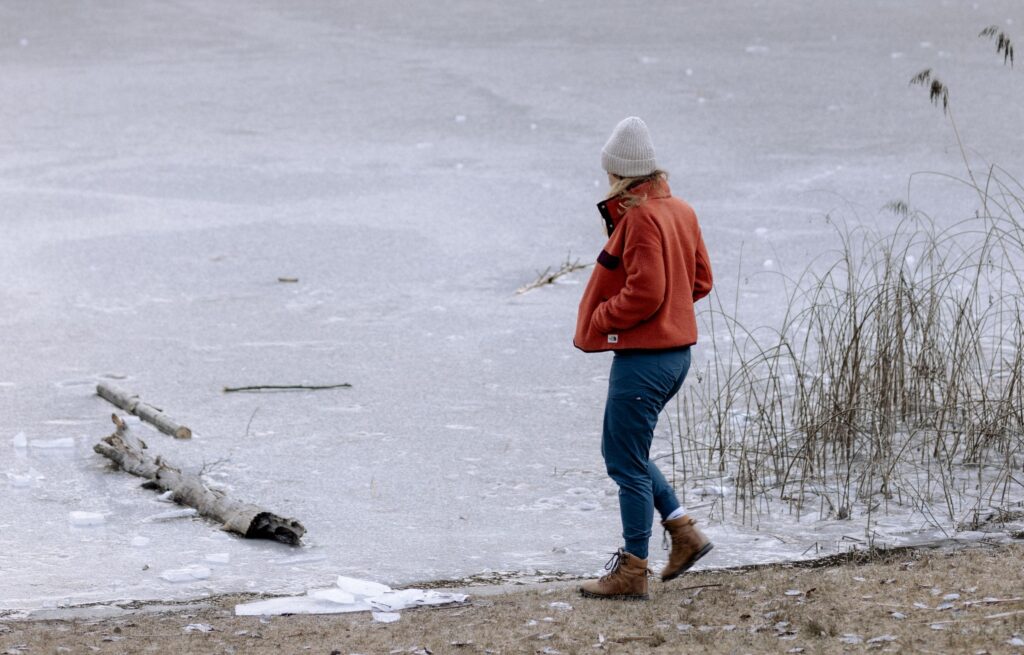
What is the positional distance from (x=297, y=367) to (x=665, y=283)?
326 cm

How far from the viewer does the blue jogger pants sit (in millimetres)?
4219

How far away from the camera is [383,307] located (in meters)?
8.10

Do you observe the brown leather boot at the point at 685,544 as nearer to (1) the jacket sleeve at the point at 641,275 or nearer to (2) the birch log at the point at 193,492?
(1) the jacket sleeve at the point at 641,275

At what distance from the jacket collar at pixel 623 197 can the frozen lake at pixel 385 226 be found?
127 centimetres

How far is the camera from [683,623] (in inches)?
159

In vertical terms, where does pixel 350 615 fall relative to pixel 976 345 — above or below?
below

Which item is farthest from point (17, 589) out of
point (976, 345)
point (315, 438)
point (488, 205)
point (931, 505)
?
point (488, 205)

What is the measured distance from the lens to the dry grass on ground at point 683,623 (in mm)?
3816

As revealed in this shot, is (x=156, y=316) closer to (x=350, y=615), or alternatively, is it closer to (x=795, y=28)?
(x=350, y=615)

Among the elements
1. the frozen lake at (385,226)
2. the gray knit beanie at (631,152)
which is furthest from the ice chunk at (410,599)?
the gray knit beanie at (631,152)

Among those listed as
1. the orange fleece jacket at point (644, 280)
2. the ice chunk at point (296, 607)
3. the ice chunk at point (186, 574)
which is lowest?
the ice chunk at point (296, 607)

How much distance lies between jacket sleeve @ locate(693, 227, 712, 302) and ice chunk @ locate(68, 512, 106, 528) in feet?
7.54

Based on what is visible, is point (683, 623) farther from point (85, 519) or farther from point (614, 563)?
point (85, 519)

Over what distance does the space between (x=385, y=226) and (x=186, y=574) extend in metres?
5.24
